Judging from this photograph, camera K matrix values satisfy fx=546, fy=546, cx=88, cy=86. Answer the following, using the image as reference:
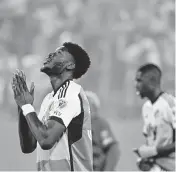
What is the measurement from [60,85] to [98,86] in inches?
220

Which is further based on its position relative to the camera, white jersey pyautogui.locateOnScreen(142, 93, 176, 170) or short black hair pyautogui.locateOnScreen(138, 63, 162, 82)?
short black hair pyautogui.locateOnScreen(138, 63, 162, 82)

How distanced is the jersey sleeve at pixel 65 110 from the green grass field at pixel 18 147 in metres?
5.42

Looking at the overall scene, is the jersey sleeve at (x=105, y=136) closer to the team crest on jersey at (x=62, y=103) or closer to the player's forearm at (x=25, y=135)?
the player's forearm at (x=25, y=135)

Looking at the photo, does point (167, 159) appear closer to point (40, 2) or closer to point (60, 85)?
point (60, 85)

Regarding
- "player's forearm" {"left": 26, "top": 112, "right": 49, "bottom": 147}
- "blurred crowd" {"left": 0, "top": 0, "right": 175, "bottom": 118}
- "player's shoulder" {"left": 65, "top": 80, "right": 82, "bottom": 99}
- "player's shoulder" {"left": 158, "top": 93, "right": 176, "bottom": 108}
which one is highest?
"blurred crowd" {"left": 0, "top": 0, "right": 175, "bottom": 118}

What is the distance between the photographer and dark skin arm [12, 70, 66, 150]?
2.88 meters

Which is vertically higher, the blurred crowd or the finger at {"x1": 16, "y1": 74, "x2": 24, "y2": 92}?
the blurred crowd

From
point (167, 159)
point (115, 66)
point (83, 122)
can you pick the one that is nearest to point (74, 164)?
point (83, 122)

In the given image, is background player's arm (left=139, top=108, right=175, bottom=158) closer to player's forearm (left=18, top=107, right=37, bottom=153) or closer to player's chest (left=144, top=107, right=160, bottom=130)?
player's chest (left=144, top=107, right=160, bottom=130)

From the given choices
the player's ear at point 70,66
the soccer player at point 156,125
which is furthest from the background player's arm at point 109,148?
the player's ear at point 70,66

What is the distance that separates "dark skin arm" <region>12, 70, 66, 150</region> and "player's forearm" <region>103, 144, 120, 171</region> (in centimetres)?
309

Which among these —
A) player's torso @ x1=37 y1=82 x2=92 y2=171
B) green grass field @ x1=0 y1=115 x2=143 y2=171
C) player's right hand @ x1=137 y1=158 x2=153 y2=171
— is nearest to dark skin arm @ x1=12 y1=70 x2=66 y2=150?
player's torso @ x1=37 y1=82 x2=92 y2=171

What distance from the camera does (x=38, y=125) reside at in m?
2.90

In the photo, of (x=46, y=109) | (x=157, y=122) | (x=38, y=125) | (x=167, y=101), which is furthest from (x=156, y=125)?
(x=38, y=125)
